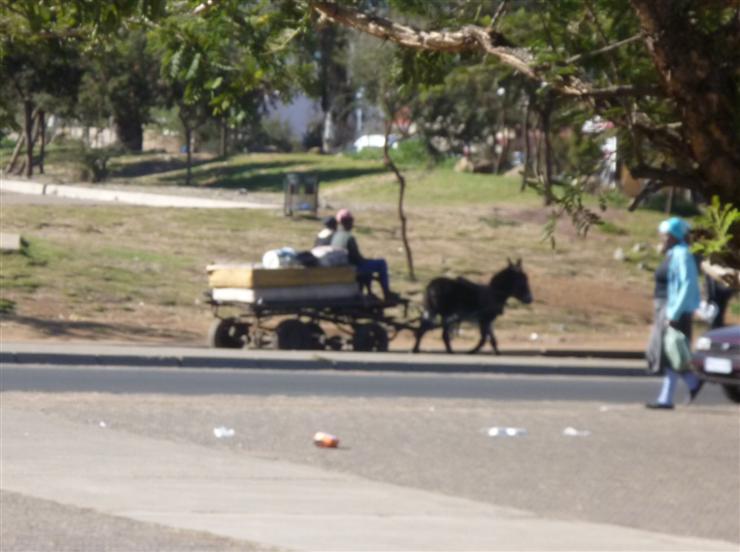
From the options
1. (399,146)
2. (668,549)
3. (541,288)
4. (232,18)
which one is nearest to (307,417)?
(668,549)

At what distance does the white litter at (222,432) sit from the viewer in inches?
510

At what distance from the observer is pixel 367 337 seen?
21.9m

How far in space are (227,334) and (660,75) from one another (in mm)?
16531

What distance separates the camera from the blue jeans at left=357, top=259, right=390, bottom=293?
71.5 ft

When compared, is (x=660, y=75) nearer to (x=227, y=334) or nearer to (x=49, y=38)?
(x=49, y=38)

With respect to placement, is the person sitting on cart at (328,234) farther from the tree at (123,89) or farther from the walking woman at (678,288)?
the tree at (123,89)

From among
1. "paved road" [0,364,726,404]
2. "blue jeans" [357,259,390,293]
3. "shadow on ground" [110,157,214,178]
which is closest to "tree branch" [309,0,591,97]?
"paved road" [0,364,726,404]

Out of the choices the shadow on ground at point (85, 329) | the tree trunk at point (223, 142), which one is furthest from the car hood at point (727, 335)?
the tree trunk at point (223, 142)

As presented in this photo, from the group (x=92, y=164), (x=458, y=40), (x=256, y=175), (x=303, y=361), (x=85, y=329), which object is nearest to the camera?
(x=458, y=40)

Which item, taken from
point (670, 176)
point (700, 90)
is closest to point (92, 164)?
point (670, 176)

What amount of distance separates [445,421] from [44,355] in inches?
259

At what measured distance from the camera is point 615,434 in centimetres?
1447

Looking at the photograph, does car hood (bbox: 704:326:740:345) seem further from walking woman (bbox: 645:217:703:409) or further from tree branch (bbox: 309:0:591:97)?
tree branch (bbox: 309:0:591:97)

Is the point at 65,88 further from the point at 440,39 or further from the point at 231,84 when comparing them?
the point at 440,39
